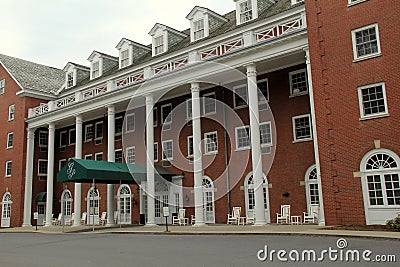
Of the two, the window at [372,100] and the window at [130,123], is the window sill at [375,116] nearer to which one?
the window at [372,100]

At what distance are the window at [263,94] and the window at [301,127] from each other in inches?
84.7

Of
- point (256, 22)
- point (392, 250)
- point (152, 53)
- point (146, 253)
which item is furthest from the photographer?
point (152, 53)

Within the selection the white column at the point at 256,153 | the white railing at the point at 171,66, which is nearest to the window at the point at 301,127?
the white column at the point at 256,153

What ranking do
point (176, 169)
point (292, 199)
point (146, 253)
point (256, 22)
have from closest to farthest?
point (146, 253)
point (292, 199)
point (256, 22)
point (176, 169)

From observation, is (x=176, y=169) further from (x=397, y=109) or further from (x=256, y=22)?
(x=397, y=109)

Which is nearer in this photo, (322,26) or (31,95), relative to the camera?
(322,26)

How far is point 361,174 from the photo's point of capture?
55.7ft

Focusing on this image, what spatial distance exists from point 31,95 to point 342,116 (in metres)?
27.9

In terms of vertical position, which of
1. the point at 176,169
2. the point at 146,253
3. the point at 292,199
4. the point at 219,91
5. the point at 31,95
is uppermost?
the point at 31,95

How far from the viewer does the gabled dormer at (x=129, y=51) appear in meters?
33.4

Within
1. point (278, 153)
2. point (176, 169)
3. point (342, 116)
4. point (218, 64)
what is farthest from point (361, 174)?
point (176, 169)

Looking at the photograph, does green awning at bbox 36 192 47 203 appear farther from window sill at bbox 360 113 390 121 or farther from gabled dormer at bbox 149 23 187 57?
window sill at bbox 360 113 390 121

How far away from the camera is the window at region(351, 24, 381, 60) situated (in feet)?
57.6

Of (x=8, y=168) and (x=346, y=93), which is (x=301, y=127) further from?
(x=8, y=168)
